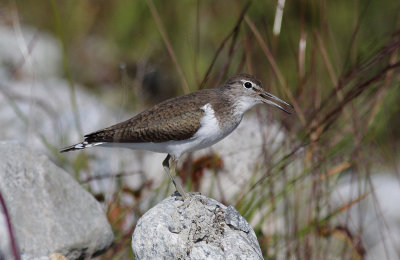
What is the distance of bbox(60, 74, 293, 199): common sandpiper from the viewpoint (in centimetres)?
457

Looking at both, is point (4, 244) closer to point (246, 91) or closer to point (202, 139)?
point (202, 139)

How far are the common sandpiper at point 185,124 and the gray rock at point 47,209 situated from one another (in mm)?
341

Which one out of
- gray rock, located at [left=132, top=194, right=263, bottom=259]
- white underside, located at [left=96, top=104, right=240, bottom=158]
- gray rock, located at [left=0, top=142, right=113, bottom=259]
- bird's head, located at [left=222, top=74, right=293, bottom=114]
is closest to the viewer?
gray rock, located at [left=132, top=194, right=263, bottom=259]

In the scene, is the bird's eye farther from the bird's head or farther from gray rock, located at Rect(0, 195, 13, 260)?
gray rock, located at Rect(0, 195, 13, 260)

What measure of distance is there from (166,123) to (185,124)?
160 mm

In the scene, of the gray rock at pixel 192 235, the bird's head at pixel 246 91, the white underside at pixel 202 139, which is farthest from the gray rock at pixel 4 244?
the bird's head at pixel 246 91

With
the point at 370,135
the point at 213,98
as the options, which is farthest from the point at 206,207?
the point at 370,135

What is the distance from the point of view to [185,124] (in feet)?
15.0

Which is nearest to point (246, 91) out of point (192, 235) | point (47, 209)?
point (192, 235)

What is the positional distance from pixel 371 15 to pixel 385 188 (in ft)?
7.90

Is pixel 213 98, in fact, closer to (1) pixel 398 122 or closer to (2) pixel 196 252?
(2) pixel 196 252

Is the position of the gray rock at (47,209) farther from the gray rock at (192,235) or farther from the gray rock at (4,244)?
the gray rock at (192,235)

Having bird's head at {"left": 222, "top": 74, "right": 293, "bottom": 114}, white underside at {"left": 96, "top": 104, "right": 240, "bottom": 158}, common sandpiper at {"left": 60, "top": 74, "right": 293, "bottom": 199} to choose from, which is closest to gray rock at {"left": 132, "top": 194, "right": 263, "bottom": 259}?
common sandpiper at {"left": 60, "top": 74, "right": 293, "bottom": 199}

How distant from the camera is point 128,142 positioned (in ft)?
15.6
